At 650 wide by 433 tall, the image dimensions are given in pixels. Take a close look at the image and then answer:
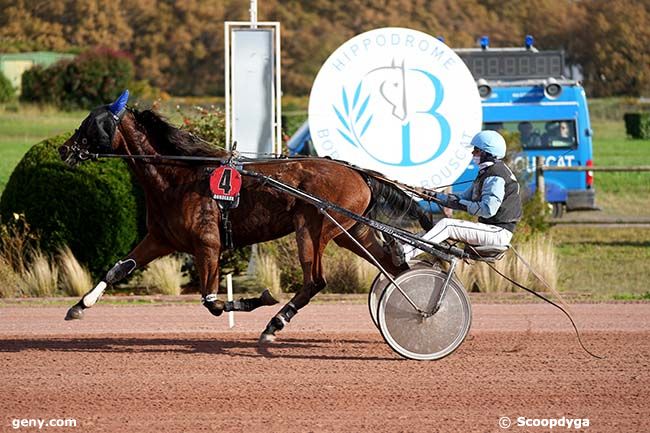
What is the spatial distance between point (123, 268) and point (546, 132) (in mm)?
13238

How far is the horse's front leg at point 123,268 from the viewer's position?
901 cm

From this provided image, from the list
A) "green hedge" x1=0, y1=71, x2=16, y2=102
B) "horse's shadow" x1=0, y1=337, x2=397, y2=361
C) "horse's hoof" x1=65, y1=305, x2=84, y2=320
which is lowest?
"horse's shadow" x1=0, y1=337, x2=397, y2=361

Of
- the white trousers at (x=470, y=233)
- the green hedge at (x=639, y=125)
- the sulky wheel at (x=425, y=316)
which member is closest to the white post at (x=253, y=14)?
the white trousers at (x=470, y=233)

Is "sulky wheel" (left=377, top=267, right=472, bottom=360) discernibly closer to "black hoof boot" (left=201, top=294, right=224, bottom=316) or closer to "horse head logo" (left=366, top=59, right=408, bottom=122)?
"black hoof boot" (left=201, top=294, right=224, bottom=316)

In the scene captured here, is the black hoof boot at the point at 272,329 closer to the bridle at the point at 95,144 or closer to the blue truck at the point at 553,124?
the bridle at the point at 95,144

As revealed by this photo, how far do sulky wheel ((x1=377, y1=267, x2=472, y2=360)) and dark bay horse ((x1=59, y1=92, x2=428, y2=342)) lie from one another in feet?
1.96

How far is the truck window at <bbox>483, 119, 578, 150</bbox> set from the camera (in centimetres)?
2089

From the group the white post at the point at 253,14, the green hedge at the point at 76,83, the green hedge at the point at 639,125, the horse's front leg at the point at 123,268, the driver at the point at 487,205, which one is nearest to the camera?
the driver at the point at 487,205

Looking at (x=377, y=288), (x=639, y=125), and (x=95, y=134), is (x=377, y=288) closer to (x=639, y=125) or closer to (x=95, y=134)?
(x=95, y=134)

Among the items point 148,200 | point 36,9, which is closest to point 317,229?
point 148,200

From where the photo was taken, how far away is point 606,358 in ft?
29.2

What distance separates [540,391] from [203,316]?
4424 mm

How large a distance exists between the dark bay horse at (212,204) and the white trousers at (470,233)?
0.62 m

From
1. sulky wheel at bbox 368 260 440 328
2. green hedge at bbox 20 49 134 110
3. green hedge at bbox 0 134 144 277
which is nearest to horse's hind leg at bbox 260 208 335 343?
sulky wheel at bbox 368 260 440 328
